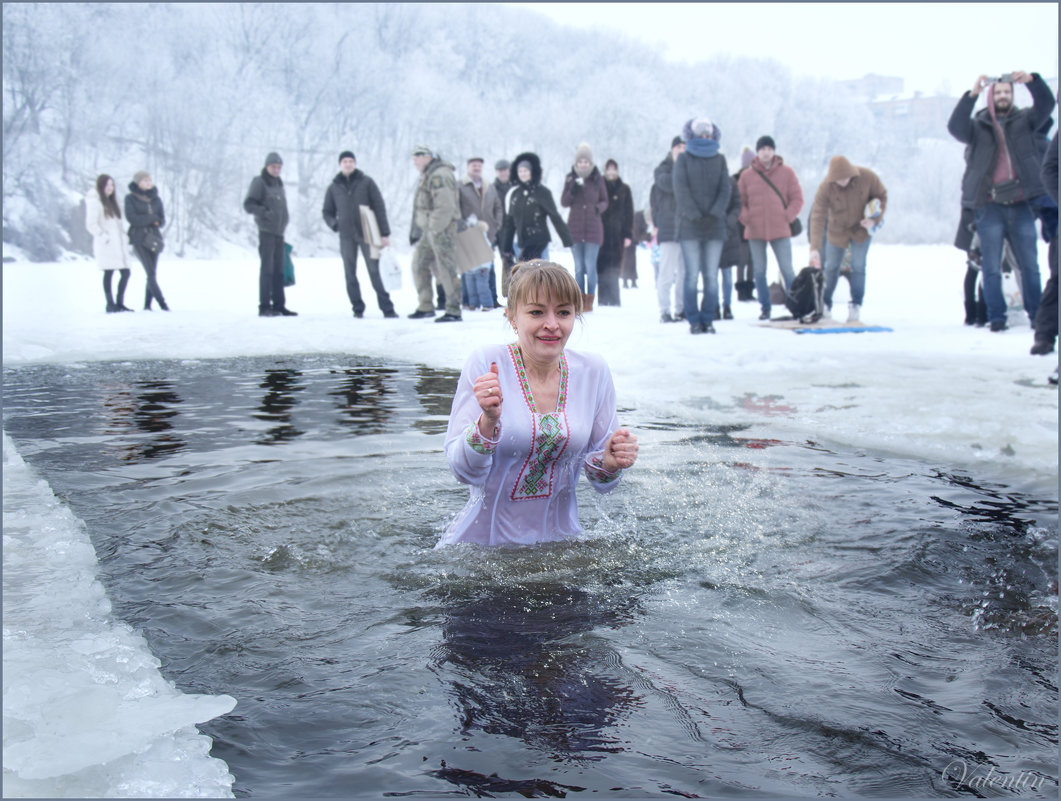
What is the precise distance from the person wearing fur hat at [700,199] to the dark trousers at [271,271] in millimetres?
6067

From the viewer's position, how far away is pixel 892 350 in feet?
31.3

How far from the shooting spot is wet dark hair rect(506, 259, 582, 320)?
11.3ft

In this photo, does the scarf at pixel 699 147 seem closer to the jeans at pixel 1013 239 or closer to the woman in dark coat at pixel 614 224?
the jeans at pixel 1013 239

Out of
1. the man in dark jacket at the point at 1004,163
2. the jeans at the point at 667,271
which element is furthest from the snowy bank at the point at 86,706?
the jeans at the point at 667,271

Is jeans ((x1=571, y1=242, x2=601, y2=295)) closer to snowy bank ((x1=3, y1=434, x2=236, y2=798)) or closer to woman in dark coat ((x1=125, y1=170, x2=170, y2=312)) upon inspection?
woman in dark coat ((x1=125, y1=170, x2=170, y2=312))

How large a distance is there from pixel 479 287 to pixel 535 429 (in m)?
10.8

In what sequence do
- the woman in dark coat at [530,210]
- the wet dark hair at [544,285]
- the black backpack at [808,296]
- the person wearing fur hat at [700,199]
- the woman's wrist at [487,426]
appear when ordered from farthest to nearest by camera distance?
the woman in dark coat at [530,210] → the black backpack at [808,296] → the person wearing fur hat at [700,199] → the wet dark hair at [544,285] → the woman's wrist at [487,426]

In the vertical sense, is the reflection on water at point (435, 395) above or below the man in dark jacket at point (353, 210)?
below

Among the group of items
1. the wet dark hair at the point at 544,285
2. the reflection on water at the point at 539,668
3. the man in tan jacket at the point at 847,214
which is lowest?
the reflection on water at the point at 539,668

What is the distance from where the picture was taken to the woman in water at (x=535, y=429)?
3.46m

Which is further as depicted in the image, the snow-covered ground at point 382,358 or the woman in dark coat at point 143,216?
the woman in dark coat at point 143,216

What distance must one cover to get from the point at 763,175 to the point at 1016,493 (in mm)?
8054

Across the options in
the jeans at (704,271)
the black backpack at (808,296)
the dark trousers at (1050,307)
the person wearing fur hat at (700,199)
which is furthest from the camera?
the black backpack at (808,296)

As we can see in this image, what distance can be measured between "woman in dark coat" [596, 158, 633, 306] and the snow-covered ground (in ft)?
2.54
